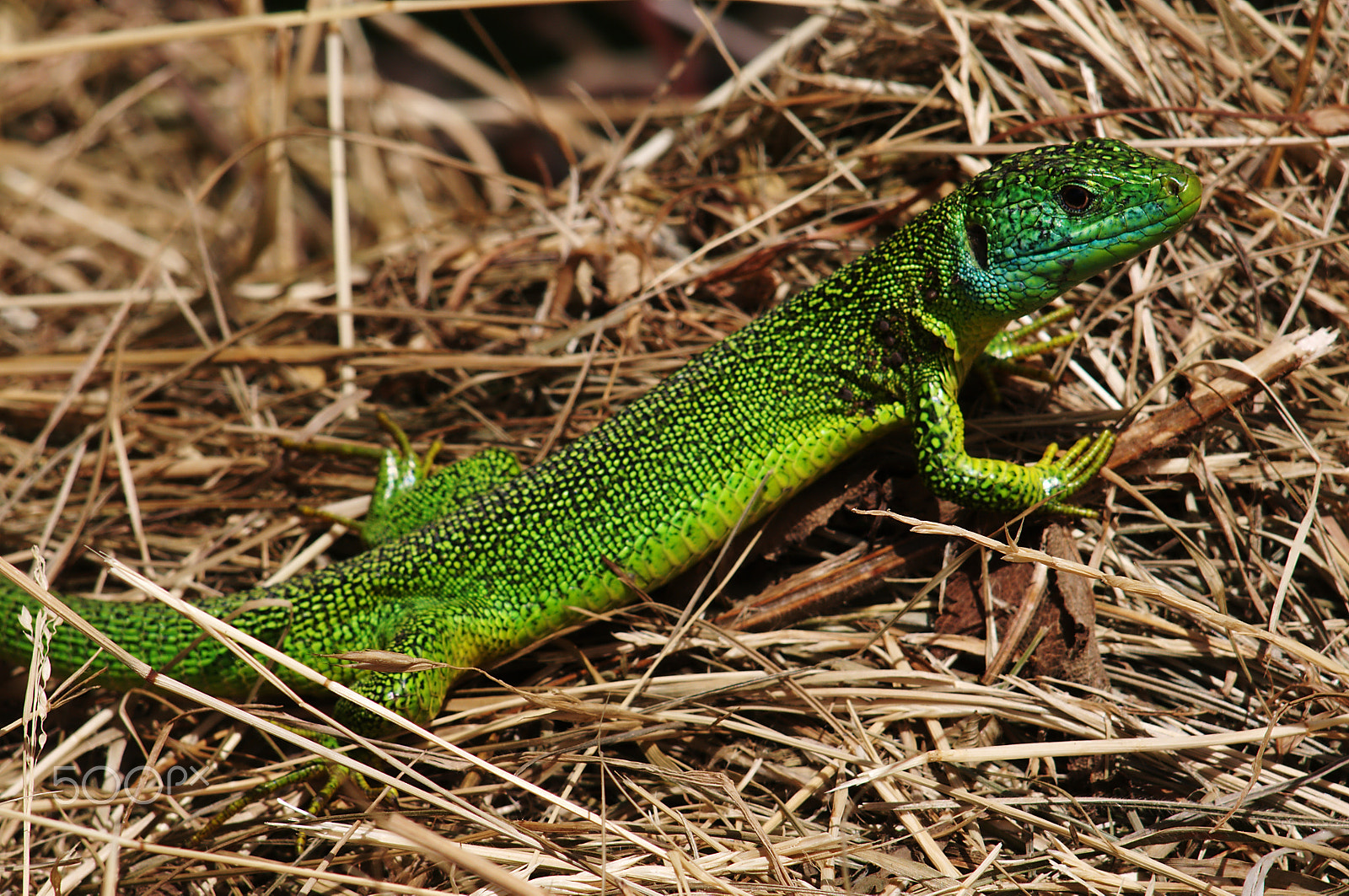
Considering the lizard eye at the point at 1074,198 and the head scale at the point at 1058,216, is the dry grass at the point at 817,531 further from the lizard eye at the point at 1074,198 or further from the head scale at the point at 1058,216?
the lizard eye at the point at 1074,198

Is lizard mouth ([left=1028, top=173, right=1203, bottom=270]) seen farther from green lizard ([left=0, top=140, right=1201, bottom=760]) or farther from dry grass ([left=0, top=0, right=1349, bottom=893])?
dry grass ([left=0, top=0, right=1349, bottom=893])

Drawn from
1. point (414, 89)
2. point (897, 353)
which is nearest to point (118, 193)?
point (414, 89)

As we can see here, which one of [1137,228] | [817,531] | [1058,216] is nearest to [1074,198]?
[1058,216]

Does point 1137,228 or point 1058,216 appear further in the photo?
point 1058,216

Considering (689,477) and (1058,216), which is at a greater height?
(1058,216)

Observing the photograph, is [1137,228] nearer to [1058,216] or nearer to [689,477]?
[1058,216]

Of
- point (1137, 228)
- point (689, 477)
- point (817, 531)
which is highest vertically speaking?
point (1137, 228)
